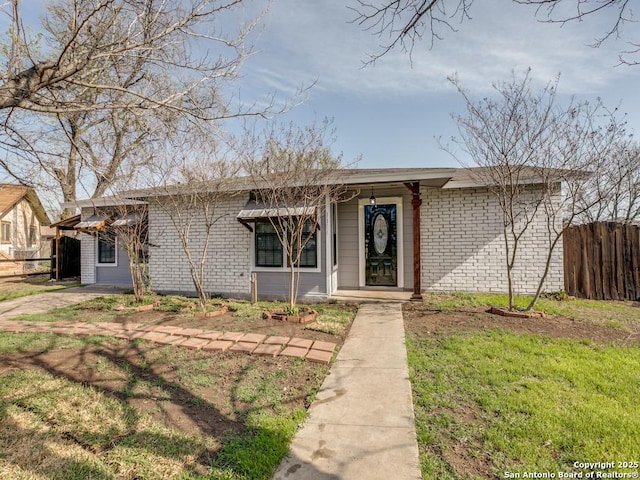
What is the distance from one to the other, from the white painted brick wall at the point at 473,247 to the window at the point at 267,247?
392cm

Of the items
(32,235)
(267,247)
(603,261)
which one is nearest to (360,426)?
(267,247)

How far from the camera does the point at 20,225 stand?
909 inches

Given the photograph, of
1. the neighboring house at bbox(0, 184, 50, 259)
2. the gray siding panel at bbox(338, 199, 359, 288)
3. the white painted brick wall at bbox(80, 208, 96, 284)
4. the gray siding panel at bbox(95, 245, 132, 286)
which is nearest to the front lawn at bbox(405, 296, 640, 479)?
the gray siding panel at bbox(338, 199, 359, 288)

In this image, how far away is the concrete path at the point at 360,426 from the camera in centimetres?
212

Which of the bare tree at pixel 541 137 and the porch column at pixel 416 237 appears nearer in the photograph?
the bare tree at pixel 541 137

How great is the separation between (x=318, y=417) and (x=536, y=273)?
7.40 meters

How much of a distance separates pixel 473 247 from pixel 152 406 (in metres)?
7.81

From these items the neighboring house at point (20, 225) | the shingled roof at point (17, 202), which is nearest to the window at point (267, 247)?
the shingled roof at point (17, 202)

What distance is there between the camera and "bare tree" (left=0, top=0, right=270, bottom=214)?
8.55ft

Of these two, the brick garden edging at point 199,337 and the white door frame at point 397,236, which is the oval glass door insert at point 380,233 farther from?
the brick garden edging at point 199,337

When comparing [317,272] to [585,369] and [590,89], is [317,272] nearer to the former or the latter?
[585,369]

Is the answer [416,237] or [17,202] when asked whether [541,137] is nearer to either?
[416,237]

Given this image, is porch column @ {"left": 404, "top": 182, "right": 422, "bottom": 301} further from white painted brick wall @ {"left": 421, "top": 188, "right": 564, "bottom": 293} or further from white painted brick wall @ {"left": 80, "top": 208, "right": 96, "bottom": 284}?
white painted brick wall @ {"left": 80, "top": 208, "right": 96, "bottom": 284}

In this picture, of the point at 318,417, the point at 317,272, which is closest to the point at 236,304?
the point at 317,272
